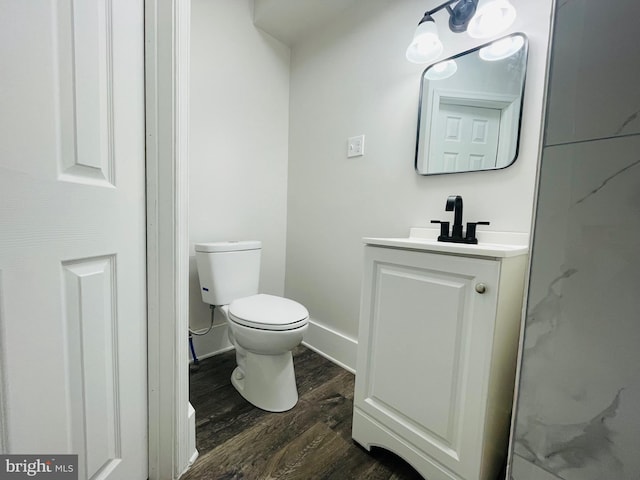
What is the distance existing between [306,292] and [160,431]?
1.11m

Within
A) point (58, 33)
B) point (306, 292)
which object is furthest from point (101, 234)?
point (306, 292)

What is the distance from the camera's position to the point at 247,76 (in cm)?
168

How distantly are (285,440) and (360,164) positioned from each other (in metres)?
1.36

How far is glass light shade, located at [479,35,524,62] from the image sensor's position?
3.21 ft

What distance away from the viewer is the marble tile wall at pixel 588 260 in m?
0.41

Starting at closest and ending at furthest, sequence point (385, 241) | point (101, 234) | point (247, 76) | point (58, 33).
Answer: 1. point (58, 33)
2. point (101, 234)
3. point (385, 241)
4. point (247, 76)

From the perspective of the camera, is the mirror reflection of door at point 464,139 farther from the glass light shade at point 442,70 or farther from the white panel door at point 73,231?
the white panel door at point 73,231

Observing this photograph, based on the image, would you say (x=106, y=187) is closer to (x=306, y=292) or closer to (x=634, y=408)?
(x=634, y=408)

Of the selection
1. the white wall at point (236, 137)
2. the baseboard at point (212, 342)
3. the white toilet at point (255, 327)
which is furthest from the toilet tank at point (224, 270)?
the baseboard at point (212, 342)

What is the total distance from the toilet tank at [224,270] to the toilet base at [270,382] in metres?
0.37

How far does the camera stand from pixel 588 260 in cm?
44

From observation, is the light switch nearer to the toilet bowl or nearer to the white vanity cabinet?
the white vanity cabinet

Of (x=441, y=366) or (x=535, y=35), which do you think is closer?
(x=441, y=366)

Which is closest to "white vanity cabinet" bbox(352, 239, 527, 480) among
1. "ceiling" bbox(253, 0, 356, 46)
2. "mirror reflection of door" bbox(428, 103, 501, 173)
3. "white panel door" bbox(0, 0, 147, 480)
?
"mirror reflection of door" bbox(428, 103, 501, 173)
